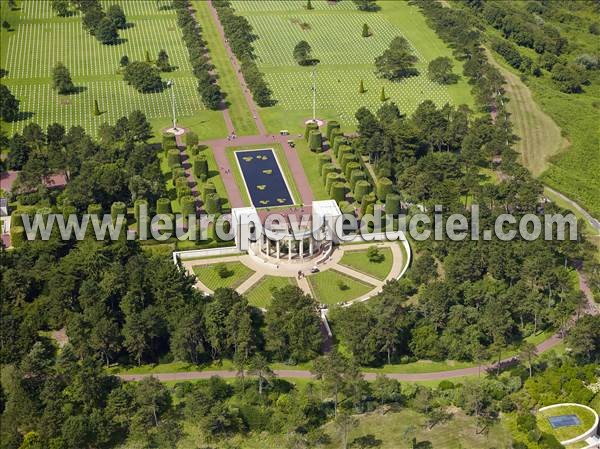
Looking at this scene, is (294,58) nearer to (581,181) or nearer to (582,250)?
(581,181)

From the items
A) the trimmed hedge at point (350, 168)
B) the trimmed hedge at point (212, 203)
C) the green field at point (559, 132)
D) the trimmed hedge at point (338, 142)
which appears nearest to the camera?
the trimmed hedge at point (212, 203)

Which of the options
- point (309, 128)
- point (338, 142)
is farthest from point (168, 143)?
point (338, 142)

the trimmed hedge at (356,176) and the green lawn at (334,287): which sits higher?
the trimmed hedge at (356,176)

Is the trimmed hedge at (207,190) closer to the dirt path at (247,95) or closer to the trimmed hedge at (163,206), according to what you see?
the trimmed hedge at (163,206)

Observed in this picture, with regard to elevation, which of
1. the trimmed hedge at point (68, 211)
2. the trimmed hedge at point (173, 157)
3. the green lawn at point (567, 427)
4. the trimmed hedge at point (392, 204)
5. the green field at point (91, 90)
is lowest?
the green field at point (91, 90)

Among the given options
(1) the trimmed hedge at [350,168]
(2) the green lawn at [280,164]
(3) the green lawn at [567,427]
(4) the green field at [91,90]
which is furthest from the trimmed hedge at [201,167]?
(3) the green lawn at [567,427]

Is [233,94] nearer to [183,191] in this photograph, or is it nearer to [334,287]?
[183,191]

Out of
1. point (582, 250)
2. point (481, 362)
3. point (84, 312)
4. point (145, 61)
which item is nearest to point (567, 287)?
point (582, 250)
